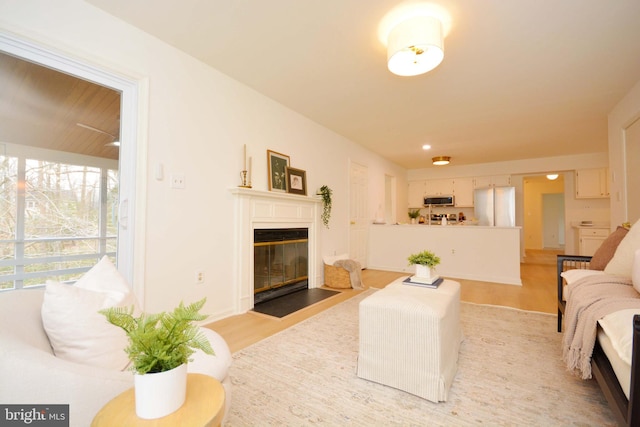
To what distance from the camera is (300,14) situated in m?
2.10

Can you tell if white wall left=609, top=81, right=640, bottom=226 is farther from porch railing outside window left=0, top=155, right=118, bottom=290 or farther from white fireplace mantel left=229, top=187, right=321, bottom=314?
porch railing outside window left=0, top=155, right=118, bottom=290

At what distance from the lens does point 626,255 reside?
A: 6.18 ft

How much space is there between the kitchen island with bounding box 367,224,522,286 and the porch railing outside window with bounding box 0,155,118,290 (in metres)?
3.61

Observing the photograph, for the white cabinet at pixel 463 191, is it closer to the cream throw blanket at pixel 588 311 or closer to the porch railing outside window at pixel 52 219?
the cream throw blanket at pixel 588 311

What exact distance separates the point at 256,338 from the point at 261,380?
64 cm

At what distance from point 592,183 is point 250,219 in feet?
23.9

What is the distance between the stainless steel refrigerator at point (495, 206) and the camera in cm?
649

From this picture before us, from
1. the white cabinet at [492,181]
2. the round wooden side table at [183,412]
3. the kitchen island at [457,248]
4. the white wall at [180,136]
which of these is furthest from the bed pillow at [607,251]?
the white cabinet at [492,181]

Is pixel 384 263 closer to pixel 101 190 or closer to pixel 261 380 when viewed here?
pixel 261 380

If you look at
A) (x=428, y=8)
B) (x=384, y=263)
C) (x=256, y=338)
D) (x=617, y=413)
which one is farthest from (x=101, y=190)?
(x=384, y=263)

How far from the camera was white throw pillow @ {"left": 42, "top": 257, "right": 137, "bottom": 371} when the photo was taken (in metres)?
0.91

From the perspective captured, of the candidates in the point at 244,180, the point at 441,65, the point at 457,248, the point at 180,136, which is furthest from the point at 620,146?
the point at 180,136

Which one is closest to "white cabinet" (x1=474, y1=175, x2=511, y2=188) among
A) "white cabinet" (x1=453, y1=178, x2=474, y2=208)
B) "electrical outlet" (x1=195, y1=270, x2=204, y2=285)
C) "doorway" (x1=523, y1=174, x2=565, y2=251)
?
"white cabinet" (x1=453, y1=178, x2=474, y2=208)

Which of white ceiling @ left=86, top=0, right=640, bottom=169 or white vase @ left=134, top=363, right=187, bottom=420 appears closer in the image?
white vase @ left=134, top=363, right=187, bottom=420
